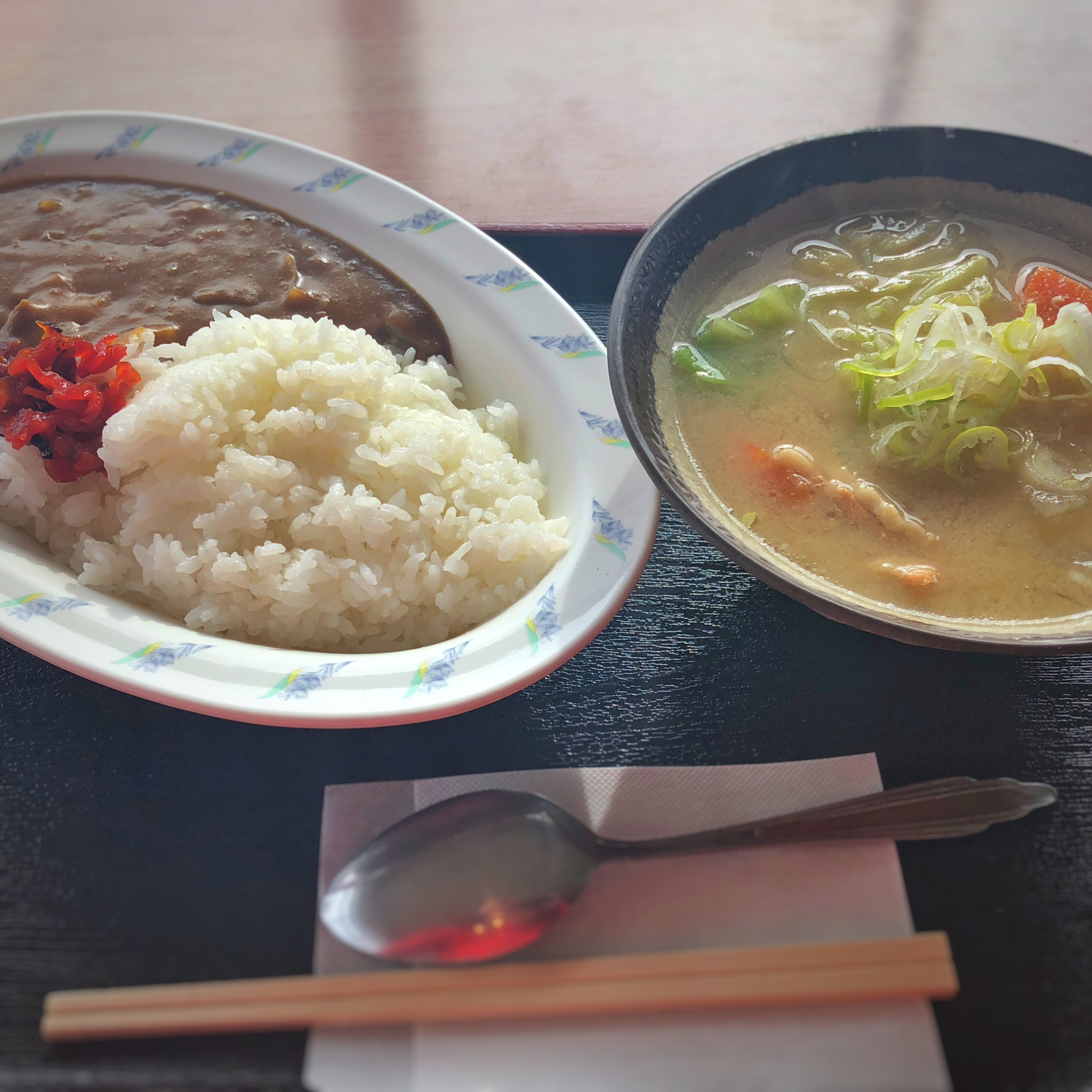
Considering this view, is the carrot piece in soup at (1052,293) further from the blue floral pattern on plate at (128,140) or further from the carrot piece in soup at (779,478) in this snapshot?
the blue floral pattern on plate at (128,140)

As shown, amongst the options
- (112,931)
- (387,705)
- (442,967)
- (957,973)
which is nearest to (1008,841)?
(957,973)

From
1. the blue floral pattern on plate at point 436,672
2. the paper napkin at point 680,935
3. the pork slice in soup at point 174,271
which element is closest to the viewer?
the paper napkin at point 680,935

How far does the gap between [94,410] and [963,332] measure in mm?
1773

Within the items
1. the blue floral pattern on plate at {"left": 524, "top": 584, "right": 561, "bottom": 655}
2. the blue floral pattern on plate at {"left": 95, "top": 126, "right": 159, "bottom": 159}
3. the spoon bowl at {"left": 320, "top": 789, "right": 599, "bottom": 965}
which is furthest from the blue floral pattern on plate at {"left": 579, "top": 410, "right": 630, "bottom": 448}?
the blue floral pattern on plate at {"left": 95, "top": 126, "right": 159, "bottom": 159}

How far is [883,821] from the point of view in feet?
4.62

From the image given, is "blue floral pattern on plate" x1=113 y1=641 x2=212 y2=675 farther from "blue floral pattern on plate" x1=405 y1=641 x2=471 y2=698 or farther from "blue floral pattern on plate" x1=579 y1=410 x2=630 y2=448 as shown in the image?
"blue floral pattern on plate" x1=579 y1=410 x2=630 y2=448

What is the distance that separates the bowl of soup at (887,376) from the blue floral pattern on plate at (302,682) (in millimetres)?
665

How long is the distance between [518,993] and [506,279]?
151cm

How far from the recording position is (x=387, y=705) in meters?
1.47

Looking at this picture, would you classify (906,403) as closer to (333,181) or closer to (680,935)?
(680,935)

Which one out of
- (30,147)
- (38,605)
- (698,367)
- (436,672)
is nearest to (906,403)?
(698,367)

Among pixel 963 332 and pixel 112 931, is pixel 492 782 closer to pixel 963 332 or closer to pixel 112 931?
pixel 112 931

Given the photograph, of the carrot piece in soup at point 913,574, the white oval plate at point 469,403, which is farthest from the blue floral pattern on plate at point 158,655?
the carrot piece in soup at point 913,574

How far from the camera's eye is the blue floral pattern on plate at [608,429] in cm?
181
